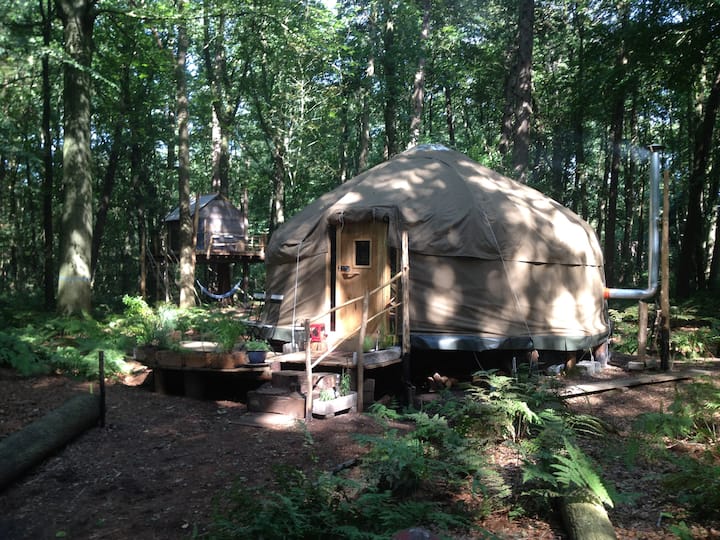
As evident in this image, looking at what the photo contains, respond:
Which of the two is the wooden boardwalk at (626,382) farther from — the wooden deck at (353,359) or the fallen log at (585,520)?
the fallen log at (585,520)

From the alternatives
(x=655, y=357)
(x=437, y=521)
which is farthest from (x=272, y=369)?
(x=655, y=357)

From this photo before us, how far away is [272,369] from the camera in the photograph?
741 cm

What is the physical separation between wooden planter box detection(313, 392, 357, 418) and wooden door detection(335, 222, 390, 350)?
1.91 meters

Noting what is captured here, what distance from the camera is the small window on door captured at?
8.87 metres

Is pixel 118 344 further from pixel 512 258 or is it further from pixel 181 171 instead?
pixel 181 171

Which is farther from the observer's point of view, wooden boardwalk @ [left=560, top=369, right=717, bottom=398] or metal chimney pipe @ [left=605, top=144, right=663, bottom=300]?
metal chimney pipe @ [left=605, top=144, right=663, bottom=300]

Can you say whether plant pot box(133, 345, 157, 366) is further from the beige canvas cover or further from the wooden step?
the beige canvas cover

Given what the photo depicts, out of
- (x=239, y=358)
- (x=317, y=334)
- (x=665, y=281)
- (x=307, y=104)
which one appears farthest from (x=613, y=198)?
(x=239, y=358)

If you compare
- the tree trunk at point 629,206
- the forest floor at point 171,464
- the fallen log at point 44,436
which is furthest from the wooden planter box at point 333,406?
the tree trunk at point 629,206

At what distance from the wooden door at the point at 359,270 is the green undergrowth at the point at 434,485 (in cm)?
334

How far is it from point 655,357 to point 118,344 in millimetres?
9277

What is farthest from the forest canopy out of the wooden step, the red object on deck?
the wooden step

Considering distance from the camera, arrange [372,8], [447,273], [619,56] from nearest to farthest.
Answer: [447,273] → [619,56] → [372,8]

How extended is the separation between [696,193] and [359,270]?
11168mm
